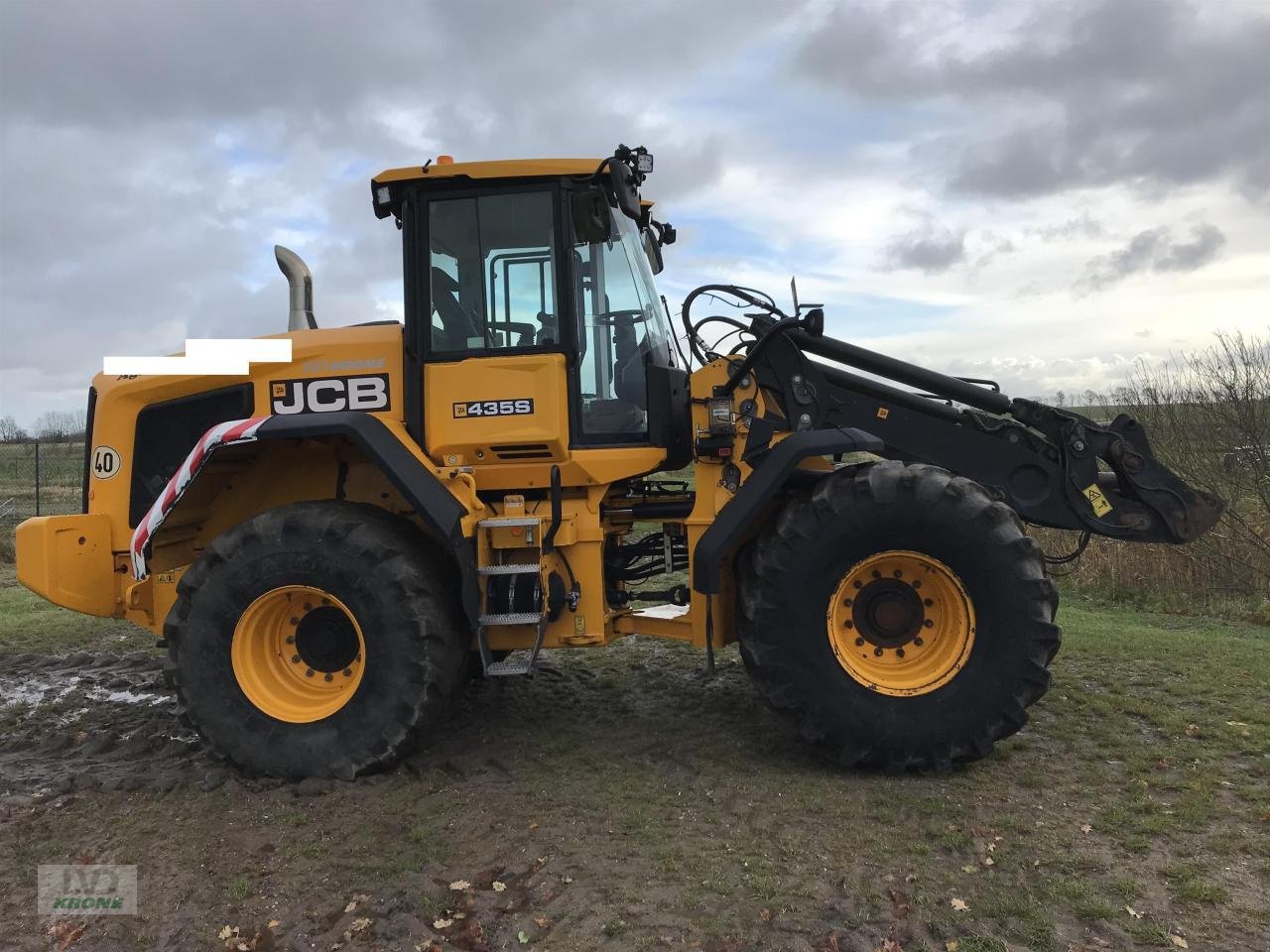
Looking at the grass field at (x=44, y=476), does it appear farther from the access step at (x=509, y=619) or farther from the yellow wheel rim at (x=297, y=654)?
the access step at (x=509, y=619)

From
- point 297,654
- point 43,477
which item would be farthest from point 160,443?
point 43,477

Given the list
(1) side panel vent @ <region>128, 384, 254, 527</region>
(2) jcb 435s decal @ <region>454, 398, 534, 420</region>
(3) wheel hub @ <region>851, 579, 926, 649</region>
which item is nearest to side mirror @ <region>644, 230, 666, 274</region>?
(2) jcb 435s decal @ <region>454, 398, 534, 420</region>

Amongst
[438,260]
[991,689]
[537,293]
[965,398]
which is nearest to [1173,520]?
[965,398]

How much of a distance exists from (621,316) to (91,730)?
403 centimetres

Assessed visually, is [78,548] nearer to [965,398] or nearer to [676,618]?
[676,618]

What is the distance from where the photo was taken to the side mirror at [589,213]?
15.9 ft

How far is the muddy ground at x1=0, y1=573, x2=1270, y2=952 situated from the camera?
122 inches

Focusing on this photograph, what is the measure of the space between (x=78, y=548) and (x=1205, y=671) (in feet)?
22.9

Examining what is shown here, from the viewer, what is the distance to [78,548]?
17.0 feet

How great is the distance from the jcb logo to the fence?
14.2 m

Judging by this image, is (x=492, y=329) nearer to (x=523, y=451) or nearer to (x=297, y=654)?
(x=523, y=451)

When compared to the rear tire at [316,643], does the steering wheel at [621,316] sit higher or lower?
higher

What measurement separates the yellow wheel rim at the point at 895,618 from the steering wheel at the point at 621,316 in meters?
1.86

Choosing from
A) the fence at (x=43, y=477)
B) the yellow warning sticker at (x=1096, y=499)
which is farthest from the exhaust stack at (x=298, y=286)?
the fence at (x=43, y=477)
